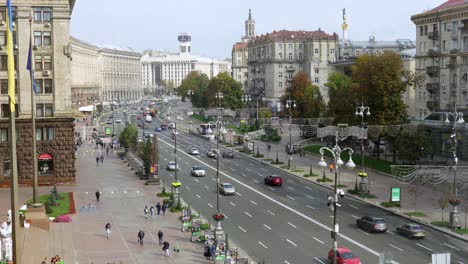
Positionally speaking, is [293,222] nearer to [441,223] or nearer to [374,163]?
[441,223]

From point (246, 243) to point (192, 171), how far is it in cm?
3552

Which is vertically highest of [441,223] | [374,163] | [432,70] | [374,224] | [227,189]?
[432,70]

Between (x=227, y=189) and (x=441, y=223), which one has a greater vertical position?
(x=227, y=189)

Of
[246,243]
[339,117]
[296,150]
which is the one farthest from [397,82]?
[246,243]

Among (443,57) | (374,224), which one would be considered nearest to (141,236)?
(374,224)

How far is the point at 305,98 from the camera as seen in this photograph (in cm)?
12000

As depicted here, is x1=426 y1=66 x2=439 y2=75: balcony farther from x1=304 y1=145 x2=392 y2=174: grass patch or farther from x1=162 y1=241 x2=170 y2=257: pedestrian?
x1=162 y1=241 x2=170 y2=257: pedestrian

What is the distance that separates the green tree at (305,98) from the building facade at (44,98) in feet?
168

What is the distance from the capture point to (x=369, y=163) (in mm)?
83000

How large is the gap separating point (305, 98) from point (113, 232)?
75.2 meters

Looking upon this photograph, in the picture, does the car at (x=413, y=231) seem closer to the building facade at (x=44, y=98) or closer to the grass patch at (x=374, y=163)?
the grass patch at (x=374, y=163)

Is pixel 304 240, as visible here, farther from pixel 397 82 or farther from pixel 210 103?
pixel 210 103

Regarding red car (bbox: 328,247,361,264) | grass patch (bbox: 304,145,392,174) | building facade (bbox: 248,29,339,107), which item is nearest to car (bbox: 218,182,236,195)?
grass patch (bbox: 304,145,392,174)

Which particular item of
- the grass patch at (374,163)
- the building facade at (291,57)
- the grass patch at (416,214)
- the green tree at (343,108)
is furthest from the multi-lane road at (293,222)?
the building facade at (291,57)
